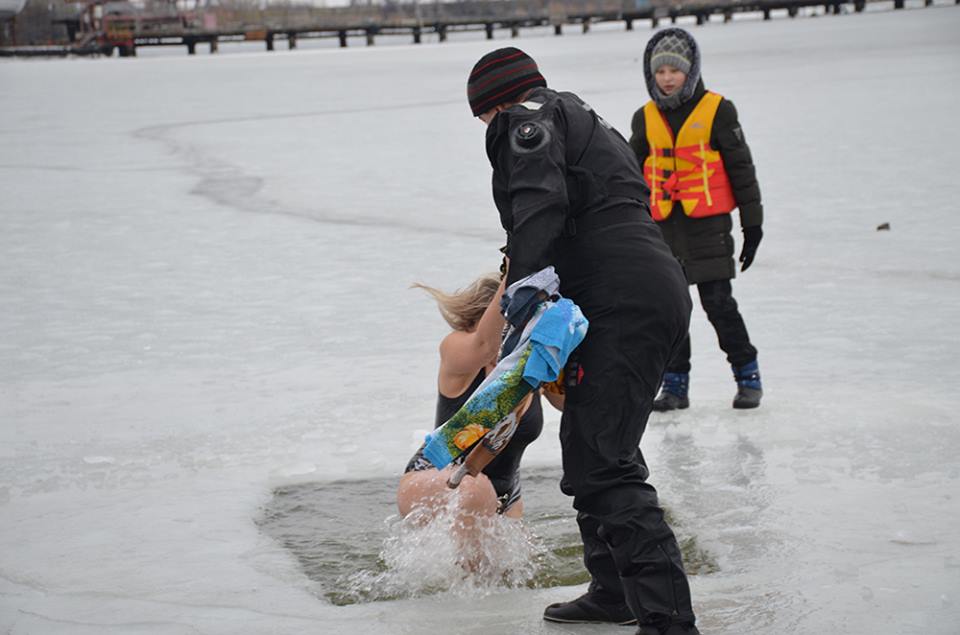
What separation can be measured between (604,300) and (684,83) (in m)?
2.38

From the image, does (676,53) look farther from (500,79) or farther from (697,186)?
(500,79)

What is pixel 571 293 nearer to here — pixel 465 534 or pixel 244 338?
pixel 465 534

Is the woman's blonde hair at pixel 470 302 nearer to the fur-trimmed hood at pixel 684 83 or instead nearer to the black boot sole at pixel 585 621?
the black boot sole at pixel 585 621

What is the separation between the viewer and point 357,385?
5.96 m

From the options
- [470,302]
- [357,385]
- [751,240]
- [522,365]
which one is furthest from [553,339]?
[357,385]

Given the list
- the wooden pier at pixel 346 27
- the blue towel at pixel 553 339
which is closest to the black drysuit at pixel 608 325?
the blue towel at pixel 553 339

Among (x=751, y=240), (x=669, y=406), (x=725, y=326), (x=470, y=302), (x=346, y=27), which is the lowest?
(x=346, y=27)

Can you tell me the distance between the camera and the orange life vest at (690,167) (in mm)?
5418

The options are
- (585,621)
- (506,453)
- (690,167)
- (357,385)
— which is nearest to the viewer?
(585,621)

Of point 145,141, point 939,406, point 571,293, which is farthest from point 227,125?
point 571,293

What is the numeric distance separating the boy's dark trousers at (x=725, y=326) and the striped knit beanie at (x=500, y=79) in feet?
7.79

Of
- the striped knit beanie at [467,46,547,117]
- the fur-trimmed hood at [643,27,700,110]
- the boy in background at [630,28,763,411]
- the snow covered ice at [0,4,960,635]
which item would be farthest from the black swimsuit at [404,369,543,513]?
the fur-trimmed hood at [643,27,700,110]

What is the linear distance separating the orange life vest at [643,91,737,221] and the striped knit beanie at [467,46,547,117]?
7.24 ft

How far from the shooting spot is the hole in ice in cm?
382
